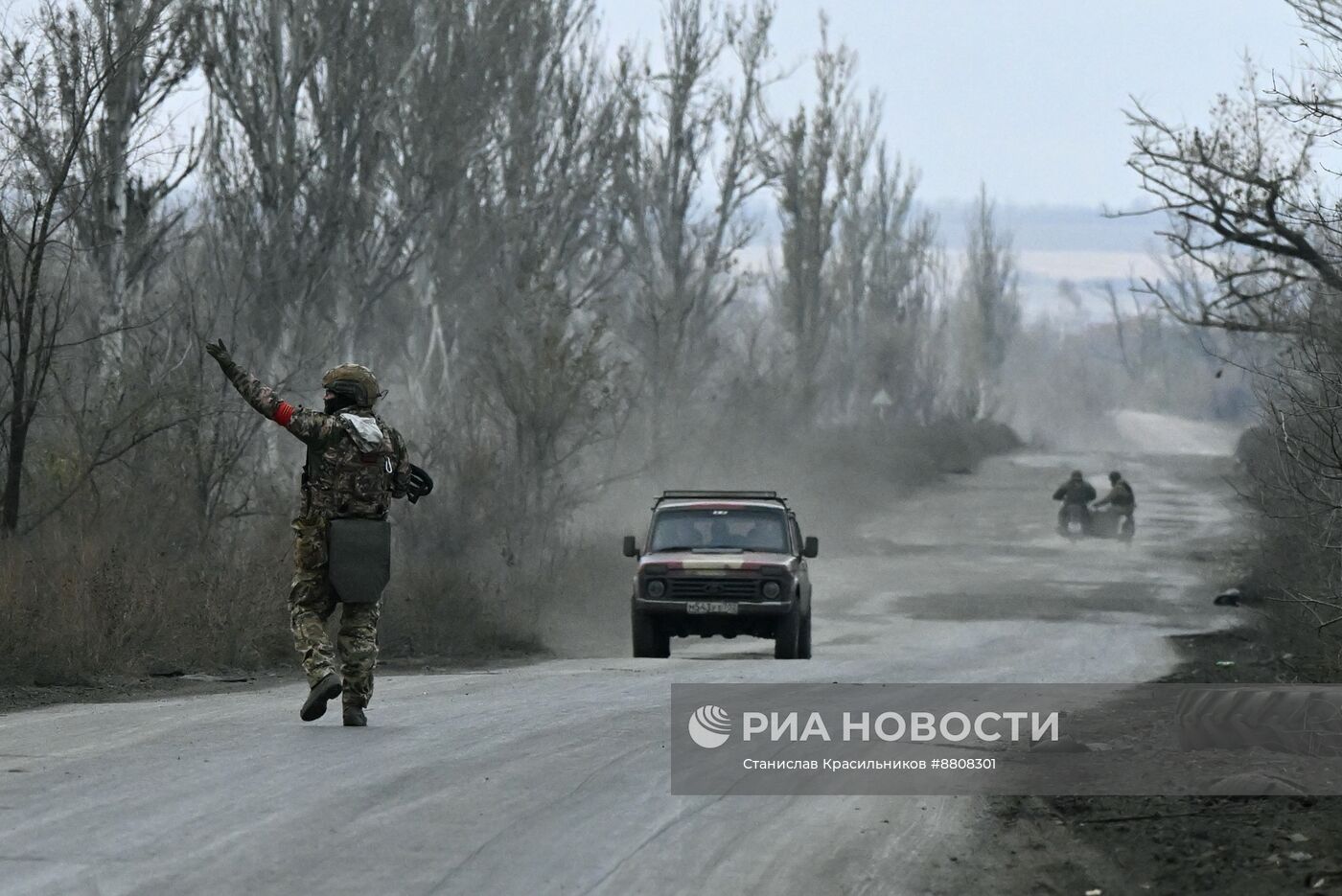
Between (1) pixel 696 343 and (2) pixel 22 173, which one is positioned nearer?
(2) pixel 22 173

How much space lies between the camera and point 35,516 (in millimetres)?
19109

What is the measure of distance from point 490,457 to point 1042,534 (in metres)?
22.0

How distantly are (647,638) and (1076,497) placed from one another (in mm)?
23200

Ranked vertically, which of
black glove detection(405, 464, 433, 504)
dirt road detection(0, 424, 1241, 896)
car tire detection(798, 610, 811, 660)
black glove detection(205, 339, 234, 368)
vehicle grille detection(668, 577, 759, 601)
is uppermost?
black glove detection(205, 339, 234, 368)

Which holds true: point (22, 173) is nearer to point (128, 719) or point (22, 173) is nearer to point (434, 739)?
point (128, 719)

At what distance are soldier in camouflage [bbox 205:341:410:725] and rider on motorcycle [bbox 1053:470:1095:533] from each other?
101 feet

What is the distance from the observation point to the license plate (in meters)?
18.6

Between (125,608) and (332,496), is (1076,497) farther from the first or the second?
(332,496)

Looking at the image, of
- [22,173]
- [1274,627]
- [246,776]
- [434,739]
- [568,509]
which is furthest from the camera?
[568,509]

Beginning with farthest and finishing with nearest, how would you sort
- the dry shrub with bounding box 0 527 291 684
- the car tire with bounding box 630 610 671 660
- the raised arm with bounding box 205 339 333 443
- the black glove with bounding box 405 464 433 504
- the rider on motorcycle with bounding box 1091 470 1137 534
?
the rider on motorcycle with bounding box 1091 470 1137 534, the car tire with bounding box 630 610 671 660, the dry shrub with bounding box 0 527 291 684, the black glove with bounding box 405 464 433 504, the raised arm with bounding box 205 339 333 443

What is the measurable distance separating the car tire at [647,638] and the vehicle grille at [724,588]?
54 cm

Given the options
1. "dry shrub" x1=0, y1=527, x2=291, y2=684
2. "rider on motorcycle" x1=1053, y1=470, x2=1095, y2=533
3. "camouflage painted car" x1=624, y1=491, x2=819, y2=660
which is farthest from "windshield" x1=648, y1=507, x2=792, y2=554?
"rider on motorcycle" x1=1053, y1=470, x2=1095, y2=533

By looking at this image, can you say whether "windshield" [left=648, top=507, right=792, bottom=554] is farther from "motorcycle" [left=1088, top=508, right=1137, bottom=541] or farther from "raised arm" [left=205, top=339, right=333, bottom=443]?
"motorcycle" [left=1088, top=508, right=1137, bottom=541]

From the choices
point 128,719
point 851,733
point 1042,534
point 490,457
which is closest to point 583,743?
point 851,733
